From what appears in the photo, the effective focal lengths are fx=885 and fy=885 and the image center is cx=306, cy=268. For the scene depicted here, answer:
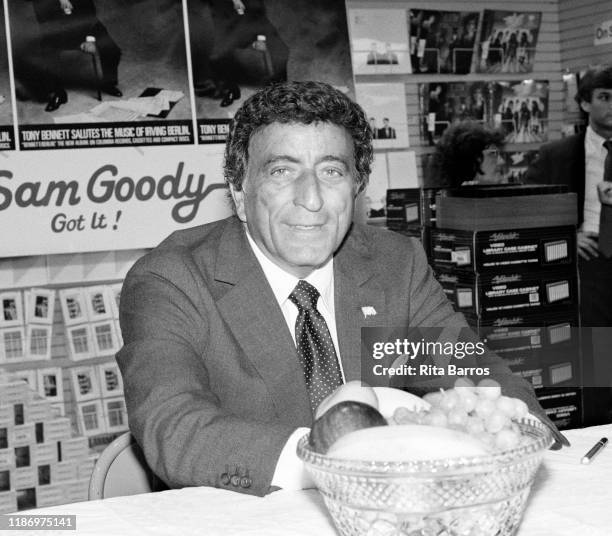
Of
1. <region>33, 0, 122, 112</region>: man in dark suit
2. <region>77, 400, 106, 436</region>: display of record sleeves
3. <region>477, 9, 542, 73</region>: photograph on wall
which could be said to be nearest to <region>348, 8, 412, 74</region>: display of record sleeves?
<region>477, 9, 542, 73</region>: photograph on wall

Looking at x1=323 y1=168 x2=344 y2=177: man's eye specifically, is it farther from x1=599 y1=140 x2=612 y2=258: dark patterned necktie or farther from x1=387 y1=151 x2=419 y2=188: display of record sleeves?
x1=599 y1=140 x2=612 y2=258: dark patterned necktie

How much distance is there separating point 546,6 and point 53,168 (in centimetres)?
357

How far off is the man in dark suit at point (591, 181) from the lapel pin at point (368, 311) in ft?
9.62

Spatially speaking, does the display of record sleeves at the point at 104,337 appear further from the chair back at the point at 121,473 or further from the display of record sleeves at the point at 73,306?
the chair back at the point at 121,473

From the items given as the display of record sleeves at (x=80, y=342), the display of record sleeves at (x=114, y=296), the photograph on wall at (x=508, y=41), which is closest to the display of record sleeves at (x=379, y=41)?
the photograph on wall at (x=508, y=41)

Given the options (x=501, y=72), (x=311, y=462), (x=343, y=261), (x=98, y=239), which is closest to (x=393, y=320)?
(x=343, y=261)

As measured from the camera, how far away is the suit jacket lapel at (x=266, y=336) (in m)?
2.15

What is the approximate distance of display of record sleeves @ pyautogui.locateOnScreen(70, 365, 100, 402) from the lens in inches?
160

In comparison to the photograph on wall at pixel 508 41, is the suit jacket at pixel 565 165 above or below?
below

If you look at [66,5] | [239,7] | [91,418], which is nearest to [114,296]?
[91,418]

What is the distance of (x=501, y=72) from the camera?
219 inches

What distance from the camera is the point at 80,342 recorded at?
13.4 ft

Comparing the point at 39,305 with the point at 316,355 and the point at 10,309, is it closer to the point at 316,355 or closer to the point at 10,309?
the point at 10,309

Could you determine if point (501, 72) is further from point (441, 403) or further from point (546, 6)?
point (441, 403)
